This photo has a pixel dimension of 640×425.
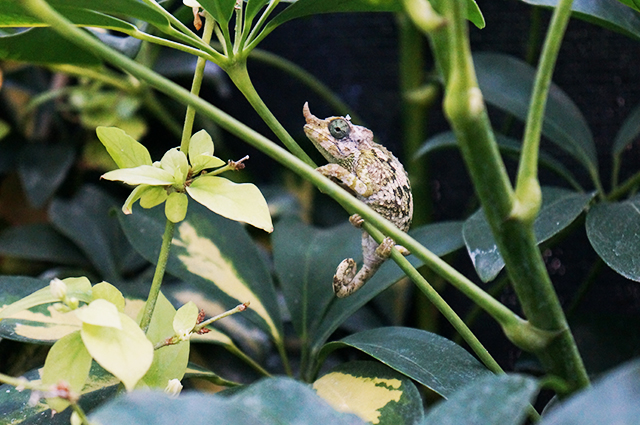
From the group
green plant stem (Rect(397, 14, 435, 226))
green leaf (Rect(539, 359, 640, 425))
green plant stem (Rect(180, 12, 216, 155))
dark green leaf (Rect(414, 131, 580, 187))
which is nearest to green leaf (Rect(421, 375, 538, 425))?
green leaf (Rect(539, 359, 640, 425))

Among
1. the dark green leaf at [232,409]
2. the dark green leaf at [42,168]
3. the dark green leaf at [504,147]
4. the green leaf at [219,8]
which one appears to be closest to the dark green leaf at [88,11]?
the green leaf at [219,8]

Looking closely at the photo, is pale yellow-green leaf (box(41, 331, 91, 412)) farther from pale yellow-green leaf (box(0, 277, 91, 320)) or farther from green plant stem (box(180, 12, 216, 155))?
green plant stem (box(180, 12, 216, 155))

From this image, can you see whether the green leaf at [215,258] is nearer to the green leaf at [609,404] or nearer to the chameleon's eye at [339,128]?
the chameleon's eye at [339,128]

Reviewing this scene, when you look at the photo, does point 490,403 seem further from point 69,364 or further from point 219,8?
point 219,8

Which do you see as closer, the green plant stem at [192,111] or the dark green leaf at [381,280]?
the green plant stem at [192,111]

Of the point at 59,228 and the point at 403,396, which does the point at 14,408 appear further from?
the point at 59,228

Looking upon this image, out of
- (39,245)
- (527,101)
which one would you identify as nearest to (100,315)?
(527,101)

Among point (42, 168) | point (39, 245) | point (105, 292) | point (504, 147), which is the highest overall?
point (105, 292)
